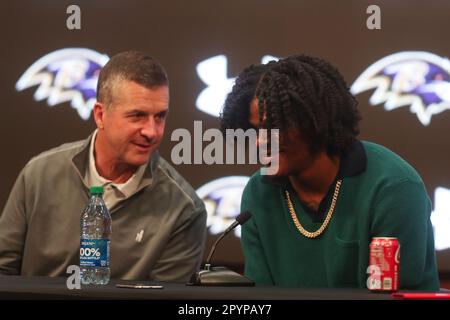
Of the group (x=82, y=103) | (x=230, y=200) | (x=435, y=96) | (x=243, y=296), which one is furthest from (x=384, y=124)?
(x=243, y=296)

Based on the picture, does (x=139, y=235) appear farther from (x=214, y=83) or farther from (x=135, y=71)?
(x=214, y=83)

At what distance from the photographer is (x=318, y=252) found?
240cm

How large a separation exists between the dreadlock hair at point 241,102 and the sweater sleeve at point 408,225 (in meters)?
0.48

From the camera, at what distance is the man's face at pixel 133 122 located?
2.96m

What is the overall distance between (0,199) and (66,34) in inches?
30.1

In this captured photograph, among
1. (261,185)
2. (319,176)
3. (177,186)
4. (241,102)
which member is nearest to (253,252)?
(261,185)

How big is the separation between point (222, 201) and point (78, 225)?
2.69ft

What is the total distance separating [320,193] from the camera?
8.07ft

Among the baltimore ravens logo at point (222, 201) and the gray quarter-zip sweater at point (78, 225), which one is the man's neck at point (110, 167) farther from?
the baltimore ravens logo at point (222, 201)

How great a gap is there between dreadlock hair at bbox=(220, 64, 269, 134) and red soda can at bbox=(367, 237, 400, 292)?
2.08ft

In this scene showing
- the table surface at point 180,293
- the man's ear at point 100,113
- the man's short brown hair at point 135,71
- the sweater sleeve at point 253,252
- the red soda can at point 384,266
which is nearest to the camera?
the table surface at point 180,293

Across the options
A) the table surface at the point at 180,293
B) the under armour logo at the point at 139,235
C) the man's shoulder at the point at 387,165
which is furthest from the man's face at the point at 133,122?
the table surface at the point at 180,293

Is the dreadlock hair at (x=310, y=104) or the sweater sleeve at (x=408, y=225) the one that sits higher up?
the dreadlock hair at (x=310, y=104)

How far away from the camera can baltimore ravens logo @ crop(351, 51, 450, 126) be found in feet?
11.4
